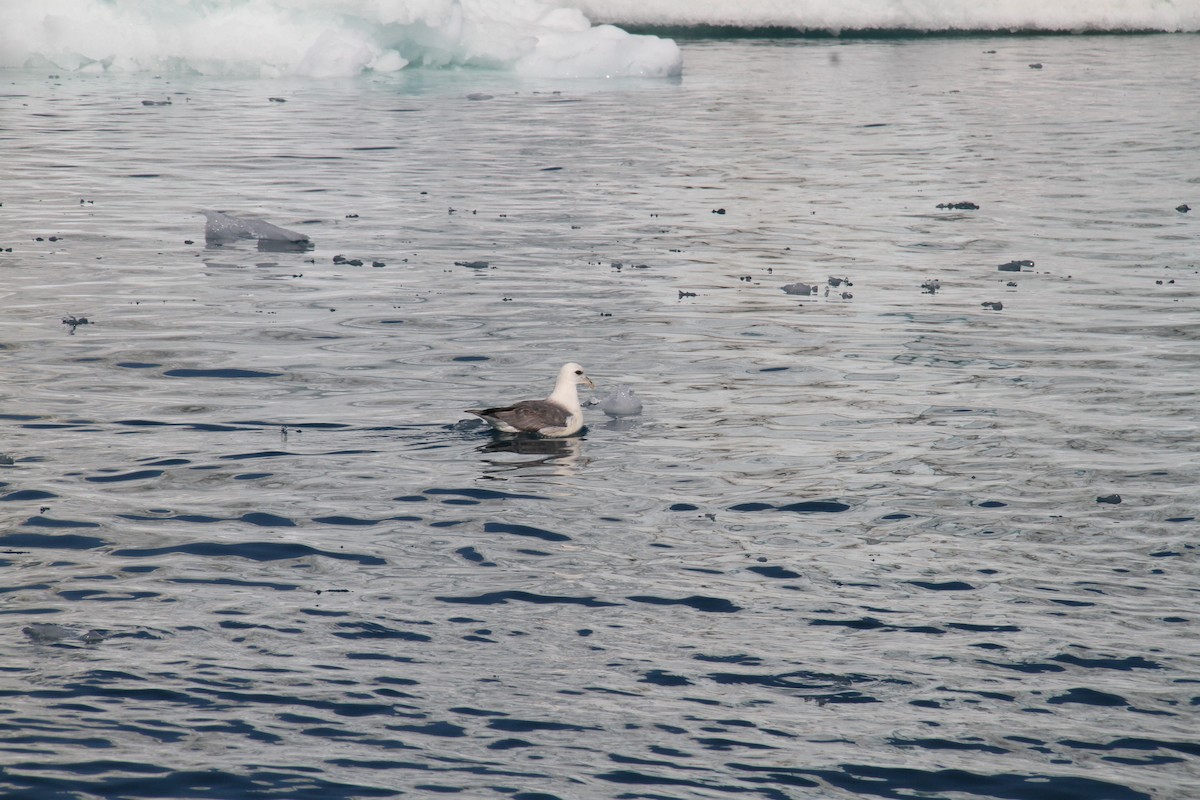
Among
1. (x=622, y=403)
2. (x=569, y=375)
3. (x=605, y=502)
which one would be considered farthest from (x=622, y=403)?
(x=605, y=502)

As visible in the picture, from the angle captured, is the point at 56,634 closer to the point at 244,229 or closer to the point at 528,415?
the point at 528,415

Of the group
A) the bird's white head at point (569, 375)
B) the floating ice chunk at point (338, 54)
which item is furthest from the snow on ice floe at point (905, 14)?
the bird's white head at point (569, 375)

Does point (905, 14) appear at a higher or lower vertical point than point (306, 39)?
higher

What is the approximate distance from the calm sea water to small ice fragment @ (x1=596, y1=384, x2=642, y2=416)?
5.5 inches

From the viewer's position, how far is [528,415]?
11273mm

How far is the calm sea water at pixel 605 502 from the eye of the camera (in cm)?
662

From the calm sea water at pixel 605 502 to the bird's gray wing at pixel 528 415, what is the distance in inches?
9.5

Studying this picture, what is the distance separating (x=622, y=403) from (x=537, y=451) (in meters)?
1.08

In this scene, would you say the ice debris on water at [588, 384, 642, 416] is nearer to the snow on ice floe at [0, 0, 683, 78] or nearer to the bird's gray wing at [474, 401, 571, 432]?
the bird's gray wing at [474, 401, 571, 432]

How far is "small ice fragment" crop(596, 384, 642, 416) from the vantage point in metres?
12.1

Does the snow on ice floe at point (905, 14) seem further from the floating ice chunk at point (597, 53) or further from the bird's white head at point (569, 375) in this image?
the bird's white head at point (569, 375)

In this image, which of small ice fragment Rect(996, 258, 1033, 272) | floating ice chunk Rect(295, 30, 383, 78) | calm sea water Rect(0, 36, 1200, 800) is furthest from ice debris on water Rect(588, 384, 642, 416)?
floating ice chunk Rect(295, 30, 383, 78)

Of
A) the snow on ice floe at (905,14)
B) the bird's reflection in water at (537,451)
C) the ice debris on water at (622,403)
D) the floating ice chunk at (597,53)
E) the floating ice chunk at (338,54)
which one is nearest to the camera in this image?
the bird's reflection in water at (537,451)

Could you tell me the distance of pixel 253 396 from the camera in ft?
41.1
